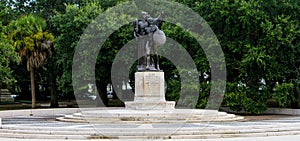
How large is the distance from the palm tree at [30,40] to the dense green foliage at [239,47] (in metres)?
1.43

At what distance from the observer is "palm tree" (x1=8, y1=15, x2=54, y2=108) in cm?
3547

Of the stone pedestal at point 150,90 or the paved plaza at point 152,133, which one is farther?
the stone pedestal at point 150,90

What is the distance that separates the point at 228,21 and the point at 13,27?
1696cm

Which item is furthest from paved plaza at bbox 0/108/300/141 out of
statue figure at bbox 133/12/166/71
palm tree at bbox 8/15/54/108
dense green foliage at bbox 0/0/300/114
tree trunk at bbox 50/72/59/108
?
tree trunk at bbox 50/72/59/108

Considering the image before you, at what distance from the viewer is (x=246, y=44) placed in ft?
103

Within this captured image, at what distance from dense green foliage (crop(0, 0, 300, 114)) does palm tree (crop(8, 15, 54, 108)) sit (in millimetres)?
1431

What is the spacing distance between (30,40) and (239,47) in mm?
15951

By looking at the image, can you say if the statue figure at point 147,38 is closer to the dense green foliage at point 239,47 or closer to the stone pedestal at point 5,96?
the dense green foliage at point 239,47

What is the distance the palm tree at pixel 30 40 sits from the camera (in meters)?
35.5

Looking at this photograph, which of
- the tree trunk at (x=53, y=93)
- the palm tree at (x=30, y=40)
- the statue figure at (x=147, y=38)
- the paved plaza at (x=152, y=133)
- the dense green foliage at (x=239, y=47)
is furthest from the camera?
the tree trunk at (x=53, y=93)

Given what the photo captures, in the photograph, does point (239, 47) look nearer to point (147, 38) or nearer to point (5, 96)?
point (147, 38)

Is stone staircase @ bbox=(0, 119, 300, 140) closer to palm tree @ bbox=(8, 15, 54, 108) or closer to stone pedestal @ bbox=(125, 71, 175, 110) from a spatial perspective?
stone pedestal @ bbox=(125, 71, 175, 110)

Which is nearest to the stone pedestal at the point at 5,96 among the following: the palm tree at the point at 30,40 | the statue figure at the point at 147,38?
the palm tree at the point at 30,40

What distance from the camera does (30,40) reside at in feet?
116
